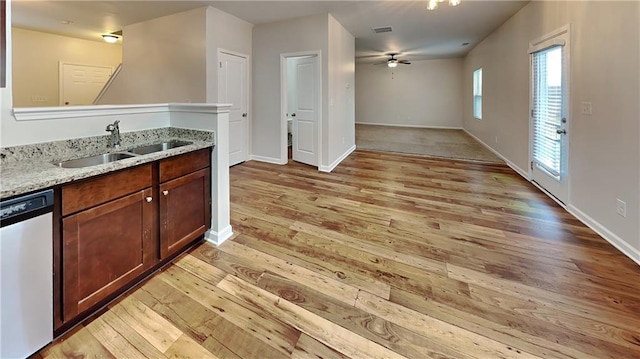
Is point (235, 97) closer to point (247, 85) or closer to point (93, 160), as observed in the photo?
point (247, 85)

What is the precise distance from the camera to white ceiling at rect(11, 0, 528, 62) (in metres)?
4.46

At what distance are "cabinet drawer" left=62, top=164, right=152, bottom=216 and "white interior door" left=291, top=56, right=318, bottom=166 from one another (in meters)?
3.73

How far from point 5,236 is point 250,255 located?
55.1 inches

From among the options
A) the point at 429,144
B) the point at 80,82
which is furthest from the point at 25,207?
the point at 429,144

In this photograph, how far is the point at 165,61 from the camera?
5.09 meters

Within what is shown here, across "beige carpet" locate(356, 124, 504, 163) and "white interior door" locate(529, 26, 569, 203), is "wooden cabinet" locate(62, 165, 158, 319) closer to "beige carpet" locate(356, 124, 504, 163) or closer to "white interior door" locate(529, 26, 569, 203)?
"white interior door" locate(529, 26, 569, 203)

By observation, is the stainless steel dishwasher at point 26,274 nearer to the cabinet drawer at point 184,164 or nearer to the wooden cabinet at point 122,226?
the wooden cabinet at point 122,226

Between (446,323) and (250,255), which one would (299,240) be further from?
(446,323)

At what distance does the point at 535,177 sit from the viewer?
4.23 m

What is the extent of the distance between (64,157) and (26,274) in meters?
0.79

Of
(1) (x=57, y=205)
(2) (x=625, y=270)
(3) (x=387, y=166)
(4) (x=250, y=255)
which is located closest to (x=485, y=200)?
(2) (x=625, y=270)

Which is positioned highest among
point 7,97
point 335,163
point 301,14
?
point 301,14

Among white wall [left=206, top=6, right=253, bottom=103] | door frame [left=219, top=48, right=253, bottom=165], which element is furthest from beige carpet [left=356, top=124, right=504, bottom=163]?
white wall [left=206, top=6, right=253, bottom=103]

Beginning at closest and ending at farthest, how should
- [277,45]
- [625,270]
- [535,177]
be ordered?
[625,270] < [535,177] < [277,45]
